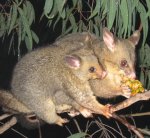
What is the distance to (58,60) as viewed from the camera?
15.9ft

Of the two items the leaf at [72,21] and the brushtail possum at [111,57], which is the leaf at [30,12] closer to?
the leaf at [72,21]

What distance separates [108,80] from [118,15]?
0.73 metres

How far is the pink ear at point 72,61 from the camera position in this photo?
4526 mm

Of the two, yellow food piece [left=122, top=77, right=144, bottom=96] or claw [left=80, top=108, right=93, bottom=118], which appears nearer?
yellow food piece [left=122, top=77, right=144, bottom=96]

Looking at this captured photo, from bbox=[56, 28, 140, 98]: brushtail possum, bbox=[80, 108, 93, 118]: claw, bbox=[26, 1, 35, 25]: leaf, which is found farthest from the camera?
bbox=[26, 1, 35, 25]: leaf

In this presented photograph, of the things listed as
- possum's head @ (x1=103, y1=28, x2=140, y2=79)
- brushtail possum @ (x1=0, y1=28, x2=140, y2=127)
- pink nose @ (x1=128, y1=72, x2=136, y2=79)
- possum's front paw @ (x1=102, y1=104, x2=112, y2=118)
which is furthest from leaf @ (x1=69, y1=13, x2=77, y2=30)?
possum's front paw @ (x1=102, y1=104, x2=112, y2=118)

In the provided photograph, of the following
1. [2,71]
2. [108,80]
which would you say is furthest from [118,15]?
[2,71]

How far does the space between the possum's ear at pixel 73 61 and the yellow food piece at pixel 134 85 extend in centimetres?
51

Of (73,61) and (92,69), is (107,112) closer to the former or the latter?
(92,69)

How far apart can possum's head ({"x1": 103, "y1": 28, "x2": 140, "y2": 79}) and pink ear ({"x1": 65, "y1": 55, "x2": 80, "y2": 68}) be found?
45 cm

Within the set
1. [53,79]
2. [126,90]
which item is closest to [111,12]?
[126,90]

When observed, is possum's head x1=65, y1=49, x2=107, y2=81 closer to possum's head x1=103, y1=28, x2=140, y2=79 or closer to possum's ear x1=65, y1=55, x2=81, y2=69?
possum's ear x1=65, y1=55, x2=81, y2=69

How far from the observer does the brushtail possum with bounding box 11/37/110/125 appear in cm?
466

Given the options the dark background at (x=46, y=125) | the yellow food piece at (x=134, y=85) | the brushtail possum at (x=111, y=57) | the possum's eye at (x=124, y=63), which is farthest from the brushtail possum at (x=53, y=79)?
the dark background at (x=46, y=125)
